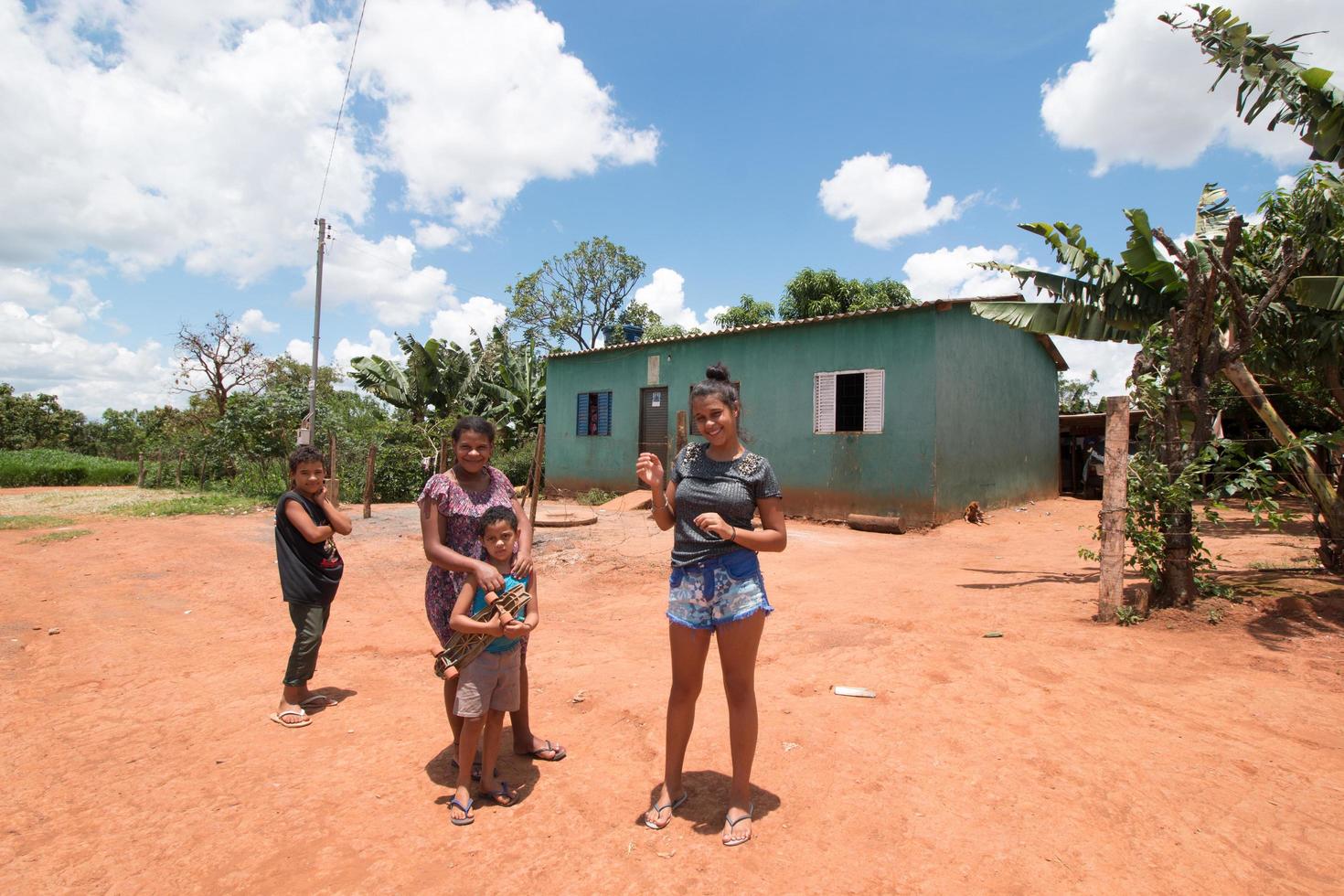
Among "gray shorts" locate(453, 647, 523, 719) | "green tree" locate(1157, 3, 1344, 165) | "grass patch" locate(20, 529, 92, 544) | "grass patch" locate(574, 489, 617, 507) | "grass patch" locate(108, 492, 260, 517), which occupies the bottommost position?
"grass patch" locate(20, 529, 92, 544)

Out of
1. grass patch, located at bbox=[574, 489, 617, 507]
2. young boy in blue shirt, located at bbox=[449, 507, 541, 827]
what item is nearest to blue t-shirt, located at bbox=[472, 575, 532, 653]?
young boy in blue shirt, located at bbox=[449, 507, 541, 827]

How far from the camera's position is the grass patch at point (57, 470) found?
25391 mm

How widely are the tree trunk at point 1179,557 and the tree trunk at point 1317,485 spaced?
125 cm

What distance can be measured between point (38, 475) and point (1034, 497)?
3328 centimetres

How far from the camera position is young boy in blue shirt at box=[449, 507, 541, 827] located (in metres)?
2.73

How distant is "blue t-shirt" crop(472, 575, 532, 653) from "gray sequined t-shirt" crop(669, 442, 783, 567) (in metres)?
0.67

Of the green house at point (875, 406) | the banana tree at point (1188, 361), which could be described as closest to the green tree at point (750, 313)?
the green house at point (875, 406)

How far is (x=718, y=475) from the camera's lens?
2.61 meters

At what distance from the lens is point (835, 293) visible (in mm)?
23453

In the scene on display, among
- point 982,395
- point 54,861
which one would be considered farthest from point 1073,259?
point 54,861

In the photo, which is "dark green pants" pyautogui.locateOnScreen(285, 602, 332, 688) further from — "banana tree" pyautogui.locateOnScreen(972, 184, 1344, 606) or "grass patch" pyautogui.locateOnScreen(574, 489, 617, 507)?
"grass patch" pyautogui.locateOnScreen(574, 489, 617, 507)

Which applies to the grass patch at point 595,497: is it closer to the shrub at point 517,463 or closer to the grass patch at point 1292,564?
the shrub at point 517,463

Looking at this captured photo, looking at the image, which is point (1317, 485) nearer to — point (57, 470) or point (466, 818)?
point (466, 818)

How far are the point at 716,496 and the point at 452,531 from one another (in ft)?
3.83
